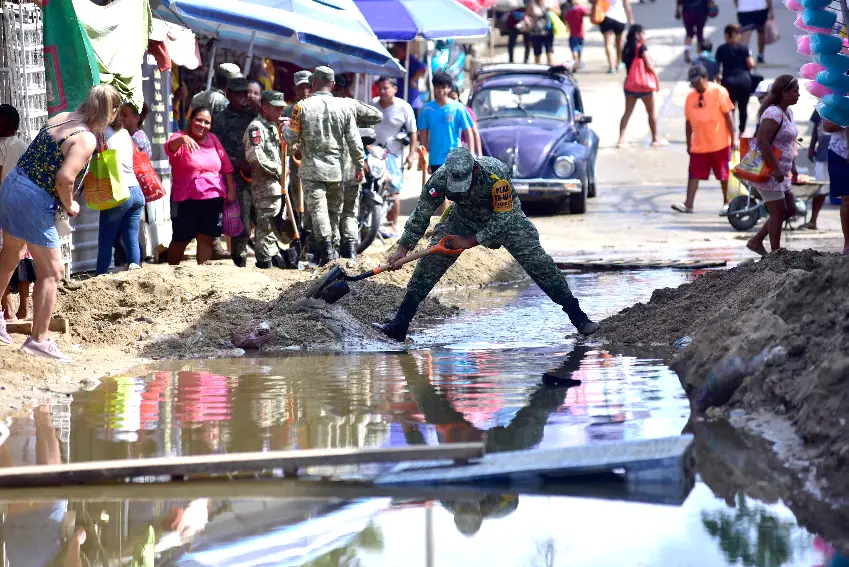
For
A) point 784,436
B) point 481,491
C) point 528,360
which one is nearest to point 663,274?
point 528,360

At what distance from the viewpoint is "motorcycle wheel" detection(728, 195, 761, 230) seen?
16.5m

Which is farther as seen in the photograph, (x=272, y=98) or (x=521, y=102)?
(x=521, y=102)

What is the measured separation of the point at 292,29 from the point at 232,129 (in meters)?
1.16

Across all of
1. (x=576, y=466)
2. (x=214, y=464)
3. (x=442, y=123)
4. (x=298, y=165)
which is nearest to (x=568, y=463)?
(x=576, y=466)

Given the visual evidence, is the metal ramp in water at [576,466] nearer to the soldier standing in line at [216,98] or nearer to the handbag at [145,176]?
the handbag at [145,176]

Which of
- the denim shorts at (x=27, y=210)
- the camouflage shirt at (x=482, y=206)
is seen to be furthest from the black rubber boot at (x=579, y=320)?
the denim shorts at (x=27, y=210)

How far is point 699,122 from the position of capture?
58.6 ft

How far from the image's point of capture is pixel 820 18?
9.84 m

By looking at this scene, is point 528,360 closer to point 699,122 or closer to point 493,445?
point 493,445

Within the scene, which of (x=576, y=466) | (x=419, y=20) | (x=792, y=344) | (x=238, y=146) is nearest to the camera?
(x=576, y=466)

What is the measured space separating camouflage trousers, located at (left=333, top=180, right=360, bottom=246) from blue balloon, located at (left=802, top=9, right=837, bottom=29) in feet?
15.6

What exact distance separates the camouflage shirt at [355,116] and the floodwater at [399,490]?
11.7 feet

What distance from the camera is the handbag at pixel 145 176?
1123 centimetres

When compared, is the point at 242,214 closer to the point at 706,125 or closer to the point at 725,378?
the point at 725,378
